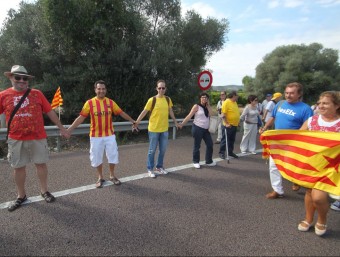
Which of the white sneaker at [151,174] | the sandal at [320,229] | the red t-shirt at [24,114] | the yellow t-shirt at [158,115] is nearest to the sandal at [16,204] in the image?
the red t-shirt at [24,114]

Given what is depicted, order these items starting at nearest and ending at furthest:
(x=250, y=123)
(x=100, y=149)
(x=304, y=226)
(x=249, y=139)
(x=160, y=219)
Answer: (x=304, y=226), (x=160, y=219), (x=100, y=149), (x=250, y=123), (x=249, y=139)

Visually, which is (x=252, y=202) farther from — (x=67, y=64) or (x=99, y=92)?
(x=67, y=64)

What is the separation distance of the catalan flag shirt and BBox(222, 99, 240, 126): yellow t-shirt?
3.41m

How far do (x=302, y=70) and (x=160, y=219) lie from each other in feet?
116

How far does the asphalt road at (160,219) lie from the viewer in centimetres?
289

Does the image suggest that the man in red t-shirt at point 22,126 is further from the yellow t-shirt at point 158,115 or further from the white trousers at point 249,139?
the white trousers at point 249,139

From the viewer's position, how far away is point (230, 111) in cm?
696

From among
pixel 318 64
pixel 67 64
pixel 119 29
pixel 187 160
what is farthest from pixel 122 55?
pixel 318 64

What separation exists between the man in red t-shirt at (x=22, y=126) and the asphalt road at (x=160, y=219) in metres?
0.62

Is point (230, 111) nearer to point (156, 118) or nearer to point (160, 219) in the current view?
point (156, 118)

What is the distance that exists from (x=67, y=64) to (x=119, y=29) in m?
3.28

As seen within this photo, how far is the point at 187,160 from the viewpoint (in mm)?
6660

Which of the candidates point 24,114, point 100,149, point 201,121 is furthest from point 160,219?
point 201,121

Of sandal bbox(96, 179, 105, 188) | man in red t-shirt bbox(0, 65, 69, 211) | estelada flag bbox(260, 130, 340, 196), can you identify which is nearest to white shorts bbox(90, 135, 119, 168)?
sandal bbox(96, 179, 105, 188)
